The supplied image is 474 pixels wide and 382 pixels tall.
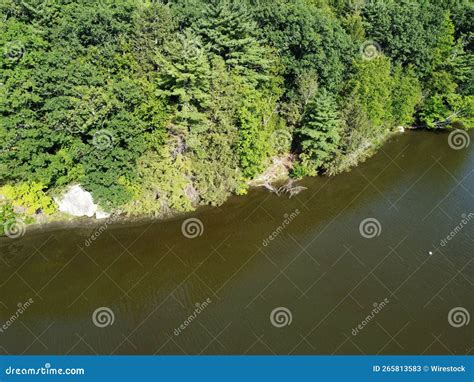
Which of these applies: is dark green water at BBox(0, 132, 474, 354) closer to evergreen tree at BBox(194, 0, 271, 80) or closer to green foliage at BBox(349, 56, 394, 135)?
green foliage at BBox(349, 56, 394, 135)

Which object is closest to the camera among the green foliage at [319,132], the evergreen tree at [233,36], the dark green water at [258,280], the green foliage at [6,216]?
the dark green water at [258,280]

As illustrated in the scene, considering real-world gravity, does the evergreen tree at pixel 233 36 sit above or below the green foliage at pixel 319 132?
above

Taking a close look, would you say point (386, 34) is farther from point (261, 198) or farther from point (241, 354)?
point (241, 354)

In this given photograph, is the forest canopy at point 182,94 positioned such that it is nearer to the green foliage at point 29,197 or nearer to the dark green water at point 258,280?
the green foliage at point 29,197

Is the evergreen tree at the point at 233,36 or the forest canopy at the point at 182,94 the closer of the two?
the forest canopy at the point at 182,94

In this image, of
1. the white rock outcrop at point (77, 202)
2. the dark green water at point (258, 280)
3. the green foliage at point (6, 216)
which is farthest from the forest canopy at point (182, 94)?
the dark green water at point (258, 280)

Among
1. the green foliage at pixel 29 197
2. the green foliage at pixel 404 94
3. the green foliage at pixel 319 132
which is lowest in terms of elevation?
the green foliage at pixel 29 197

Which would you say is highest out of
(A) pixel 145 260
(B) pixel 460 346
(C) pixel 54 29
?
(C) pixel 54 29

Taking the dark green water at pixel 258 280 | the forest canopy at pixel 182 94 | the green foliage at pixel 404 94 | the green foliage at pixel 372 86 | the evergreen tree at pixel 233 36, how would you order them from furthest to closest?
the green foliage at pixel 404 94
the green foliage at pixel 372 86
the evergreen tree at pixel 233 36
the forest canopy at pixel 182 94
the dark green water at pixel 258 280

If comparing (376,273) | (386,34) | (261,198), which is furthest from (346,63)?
(376,273)
